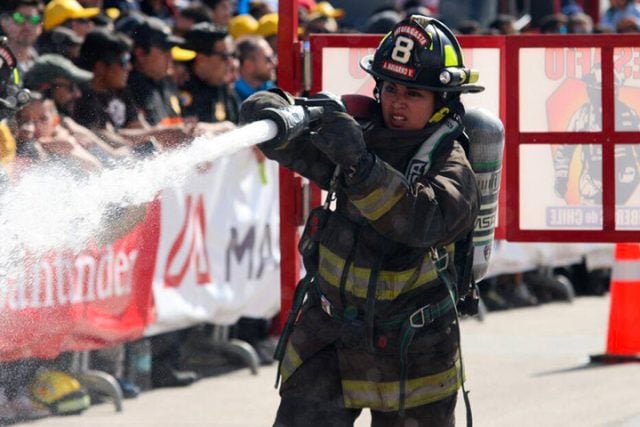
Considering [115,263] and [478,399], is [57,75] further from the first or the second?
[478,399]

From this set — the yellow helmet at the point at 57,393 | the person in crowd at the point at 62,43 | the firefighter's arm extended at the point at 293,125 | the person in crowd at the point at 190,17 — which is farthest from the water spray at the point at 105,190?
the person in crowd at the point at 190,17

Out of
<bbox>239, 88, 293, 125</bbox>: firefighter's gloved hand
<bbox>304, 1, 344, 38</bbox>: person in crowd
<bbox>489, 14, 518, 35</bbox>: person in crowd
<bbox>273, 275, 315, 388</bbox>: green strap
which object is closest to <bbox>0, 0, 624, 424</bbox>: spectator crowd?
<bbox>304, 1, 344, 38</bbox>: person in crowd

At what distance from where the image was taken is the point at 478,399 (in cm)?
837

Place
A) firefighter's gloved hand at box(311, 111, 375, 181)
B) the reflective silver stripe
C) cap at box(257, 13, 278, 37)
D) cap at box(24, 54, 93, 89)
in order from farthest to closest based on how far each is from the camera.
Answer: cap at box(257, 13, 278, 37)
the reflective silver stripe
cap at box(24, 54, 93, 89)
firefighter's gloved hand at box(311, 111, 375, 181)

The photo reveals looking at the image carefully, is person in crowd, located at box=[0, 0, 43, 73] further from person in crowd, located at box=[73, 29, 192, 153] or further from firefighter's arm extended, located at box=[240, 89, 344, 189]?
firefighter's arm extended, located at box=[240, 89, 344, 189]

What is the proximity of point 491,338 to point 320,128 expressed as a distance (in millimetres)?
6464

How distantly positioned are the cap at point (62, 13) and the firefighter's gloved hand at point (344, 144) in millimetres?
6174

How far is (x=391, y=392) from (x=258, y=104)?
1022mm

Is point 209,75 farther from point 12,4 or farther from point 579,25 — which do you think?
point 579,25

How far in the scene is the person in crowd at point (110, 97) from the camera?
28.7 feet

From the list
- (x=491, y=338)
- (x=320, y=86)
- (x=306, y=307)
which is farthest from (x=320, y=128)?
(x=491, y=338)

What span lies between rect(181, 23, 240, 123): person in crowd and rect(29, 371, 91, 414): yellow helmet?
2.55 meters

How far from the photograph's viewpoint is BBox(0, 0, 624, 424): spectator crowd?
795 centimetres

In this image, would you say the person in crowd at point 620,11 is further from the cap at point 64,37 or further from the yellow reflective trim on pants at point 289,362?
the yellow reflective trim on pants at point 289,362
